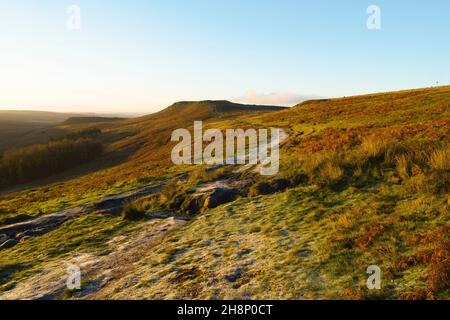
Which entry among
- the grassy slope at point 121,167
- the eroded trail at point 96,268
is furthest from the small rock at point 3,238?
the eroded trail at point 96,268

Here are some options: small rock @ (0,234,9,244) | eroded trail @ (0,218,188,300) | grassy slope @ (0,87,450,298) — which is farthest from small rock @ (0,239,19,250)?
eroded trail @ (0,218,188,300)

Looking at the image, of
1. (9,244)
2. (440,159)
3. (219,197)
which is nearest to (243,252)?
(219,197)

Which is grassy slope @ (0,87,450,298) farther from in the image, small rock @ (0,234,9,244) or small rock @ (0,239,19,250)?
small rock @ (0,234,9,244)

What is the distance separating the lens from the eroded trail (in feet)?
38.3

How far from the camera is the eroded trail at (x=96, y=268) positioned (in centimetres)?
1168

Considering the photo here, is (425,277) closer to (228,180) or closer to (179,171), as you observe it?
(228,180)

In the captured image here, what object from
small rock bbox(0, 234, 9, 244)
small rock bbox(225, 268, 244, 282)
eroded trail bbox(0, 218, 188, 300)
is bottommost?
small rock bbox(0, 234, 9, 244)

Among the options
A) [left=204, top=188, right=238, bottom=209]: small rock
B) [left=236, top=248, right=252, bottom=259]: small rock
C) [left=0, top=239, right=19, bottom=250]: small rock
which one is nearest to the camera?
[left=236, top=248, right=252, bottom=259]: small rock

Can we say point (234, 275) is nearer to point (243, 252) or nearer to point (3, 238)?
point (243, 252)

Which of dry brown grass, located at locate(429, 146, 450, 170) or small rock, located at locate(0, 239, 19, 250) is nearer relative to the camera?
dry brown grass, located at locate(429, 146, 450, 170)

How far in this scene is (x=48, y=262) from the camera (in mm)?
14938

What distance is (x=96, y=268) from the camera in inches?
517

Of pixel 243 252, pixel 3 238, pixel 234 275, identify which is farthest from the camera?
pixel 3 238
